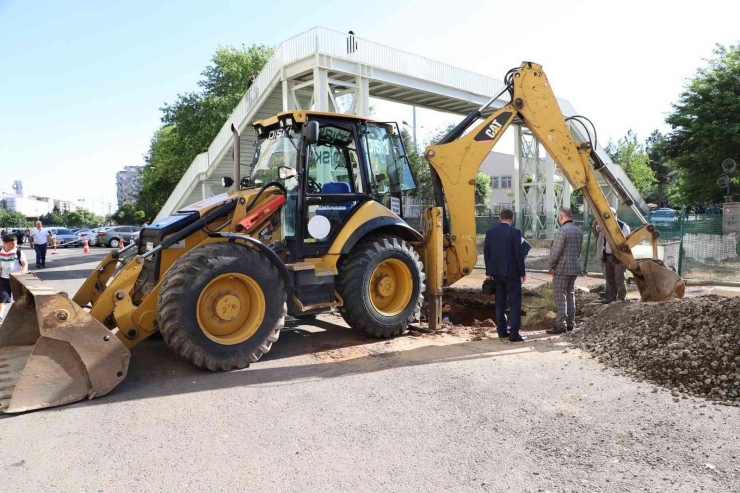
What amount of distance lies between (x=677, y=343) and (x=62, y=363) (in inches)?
234

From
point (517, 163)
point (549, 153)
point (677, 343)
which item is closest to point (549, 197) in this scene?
point (517, 163)

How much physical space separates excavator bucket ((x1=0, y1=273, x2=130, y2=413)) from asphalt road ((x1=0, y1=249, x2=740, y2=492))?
0.14 meters

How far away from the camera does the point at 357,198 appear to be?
7031 mm

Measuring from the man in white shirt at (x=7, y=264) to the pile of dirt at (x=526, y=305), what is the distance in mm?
6979

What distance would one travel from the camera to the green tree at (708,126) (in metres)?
21.1

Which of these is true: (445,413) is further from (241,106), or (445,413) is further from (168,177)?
(168,177)

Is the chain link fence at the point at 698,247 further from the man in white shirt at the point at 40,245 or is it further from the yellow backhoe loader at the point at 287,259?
the man in white shirt at the point at 40,245

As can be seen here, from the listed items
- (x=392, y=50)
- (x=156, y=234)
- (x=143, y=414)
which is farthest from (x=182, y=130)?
(x=143, y=414)

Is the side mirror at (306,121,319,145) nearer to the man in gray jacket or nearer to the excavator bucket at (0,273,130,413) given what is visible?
the excavator bucket at (0,273,130,413)

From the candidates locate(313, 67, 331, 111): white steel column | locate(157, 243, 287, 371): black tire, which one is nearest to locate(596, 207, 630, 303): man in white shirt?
locate(157, 243, 287, 371): black tire

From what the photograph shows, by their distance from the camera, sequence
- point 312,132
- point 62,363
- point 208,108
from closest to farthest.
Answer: point 62,363 < point 312,132 < point 208,108

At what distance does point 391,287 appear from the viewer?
24.0 ft

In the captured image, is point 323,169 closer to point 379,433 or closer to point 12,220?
point 379,433

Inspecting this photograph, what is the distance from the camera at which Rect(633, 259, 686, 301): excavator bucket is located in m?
7.66
